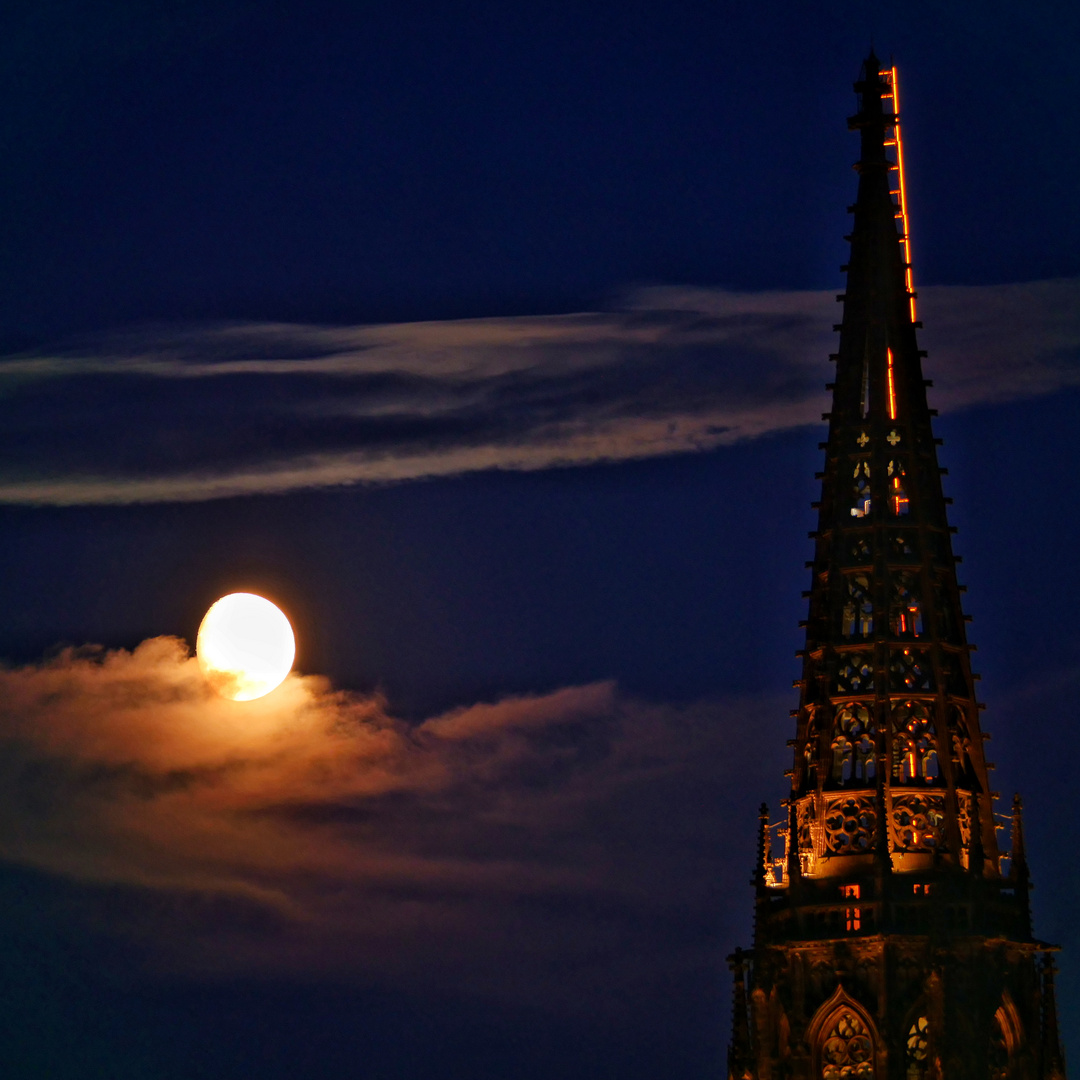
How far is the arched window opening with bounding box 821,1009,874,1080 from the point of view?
134625 millimetres

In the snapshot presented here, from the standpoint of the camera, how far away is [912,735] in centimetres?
13862

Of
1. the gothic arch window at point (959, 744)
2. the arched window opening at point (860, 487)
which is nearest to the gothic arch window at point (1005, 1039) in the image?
the gothic arch window at point (959, 744)

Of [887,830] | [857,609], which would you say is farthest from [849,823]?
[857,609]

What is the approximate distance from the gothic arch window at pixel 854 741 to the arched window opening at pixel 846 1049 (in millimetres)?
10921

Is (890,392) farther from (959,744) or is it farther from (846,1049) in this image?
(846,1049)

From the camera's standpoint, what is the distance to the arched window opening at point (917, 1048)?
438 ft

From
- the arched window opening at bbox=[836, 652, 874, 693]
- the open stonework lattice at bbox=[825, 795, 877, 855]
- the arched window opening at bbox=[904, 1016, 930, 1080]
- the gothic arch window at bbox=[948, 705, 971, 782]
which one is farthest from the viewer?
the arched window opening at bbox=[836, 652, 874, 693]

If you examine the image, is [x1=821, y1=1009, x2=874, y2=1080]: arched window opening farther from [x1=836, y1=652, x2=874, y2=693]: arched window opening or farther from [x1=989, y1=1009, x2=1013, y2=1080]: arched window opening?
[x1=836, y1=652, x2=874, y2=693]: arched window opening

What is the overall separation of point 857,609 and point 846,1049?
20.6 m

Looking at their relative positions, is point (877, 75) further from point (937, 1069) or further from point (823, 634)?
point (937, 1069)

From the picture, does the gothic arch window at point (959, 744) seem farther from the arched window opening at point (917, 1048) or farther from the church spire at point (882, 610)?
the arched window opening at point (917, 1048)

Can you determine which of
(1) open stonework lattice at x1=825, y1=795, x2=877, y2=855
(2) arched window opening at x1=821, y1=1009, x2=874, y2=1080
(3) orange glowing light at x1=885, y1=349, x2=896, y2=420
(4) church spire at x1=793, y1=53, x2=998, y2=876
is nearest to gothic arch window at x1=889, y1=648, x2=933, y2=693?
(4) church spire at x1=793, y1=53, x2=998, y2=876

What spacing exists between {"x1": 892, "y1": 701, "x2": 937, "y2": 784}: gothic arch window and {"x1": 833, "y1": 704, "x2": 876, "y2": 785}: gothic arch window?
1.08 m

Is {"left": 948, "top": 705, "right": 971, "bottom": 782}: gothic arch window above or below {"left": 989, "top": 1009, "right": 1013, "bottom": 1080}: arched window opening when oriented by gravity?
above
